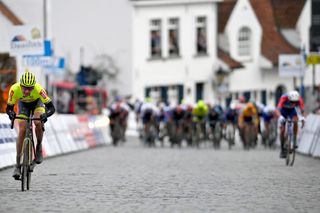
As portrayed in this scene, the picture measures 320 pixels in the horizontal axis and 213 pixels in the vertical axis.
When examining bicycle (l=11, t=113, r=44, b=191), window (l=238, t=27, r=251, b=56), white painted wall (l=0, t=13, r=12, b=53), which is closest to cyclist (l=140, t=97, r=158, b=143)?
white painted wall (l=0, t=13, r=12, b=53)

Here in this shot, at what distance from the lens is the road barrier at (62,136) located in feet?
75.0

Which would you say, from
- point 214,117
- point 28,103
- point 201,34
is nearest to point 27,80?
point 28,103

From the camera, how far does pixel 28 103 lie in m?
17.1

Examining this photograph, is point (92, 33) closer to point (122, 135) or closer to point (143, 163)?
point (122, 135)

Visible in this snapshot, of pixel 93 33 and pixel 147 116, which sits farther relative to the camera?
pixel 93 33

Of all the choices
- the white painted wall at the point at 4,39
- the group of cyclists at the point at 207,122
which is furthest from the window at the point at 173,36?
the group of cyclists at the point at 207,122

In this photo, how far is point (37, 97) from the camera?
55.6ft

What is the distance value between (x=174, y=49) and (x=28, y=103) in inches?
1801

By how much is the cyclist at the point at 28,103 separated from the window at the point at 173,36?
44993 mm

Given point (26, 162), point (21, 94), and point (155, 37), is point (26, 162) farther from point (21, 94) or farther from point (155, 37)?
point (155, 37)

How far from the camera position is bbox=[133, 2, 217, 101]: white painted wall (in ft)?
196

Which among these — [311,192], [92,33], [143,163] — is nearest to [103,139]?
[143,163]

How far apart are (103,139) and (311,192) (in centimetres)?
2469

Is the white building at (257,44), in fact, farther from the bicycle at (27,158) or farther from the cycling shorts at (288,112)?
the bicycle at (27,158)
